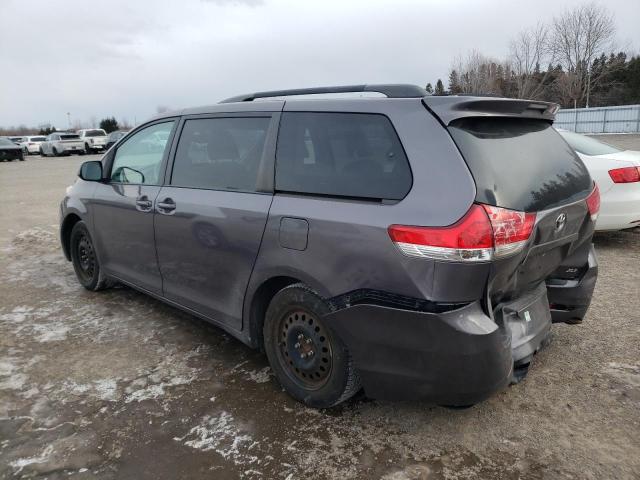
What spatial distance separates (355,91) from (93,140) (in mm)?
36859

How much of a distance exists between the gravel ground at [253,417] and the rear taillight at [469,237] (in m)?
1.03

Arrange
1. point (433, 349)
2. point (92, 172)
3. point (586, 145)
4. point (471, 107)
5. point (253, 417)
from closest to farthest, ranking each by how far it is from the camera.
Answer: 1. point (433, 349)
2. point (471, 107)
3. point (253, 417)
4. point (92, 172)
5. point (586, 145)

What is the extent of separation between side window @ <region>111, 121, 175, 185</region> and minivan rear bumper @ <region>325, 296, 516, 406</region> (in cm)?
214

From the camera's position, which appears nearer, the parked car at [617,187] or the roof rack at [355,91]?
the roof rack at [355,91]

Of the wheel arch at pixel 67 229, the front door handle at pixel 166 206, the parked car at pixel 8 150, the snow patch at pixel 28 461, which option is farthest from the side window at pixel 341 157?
the parked car at pixel 8 150

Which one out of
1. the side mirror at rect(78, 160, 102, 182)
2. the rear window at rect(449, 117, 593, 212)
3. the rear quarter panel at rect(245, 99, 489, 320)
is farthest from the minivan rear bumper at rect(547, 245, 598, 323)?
the side mirror at rect(78, 160, 102, 182)

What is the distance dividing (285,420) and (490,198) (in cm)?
161

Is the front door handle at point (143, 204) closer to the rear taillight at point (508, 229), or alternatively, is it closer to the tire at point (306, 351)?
the tire at point (306, 351)

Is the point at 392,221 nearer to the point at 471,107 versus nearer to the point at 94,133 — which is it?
the point at 471,107

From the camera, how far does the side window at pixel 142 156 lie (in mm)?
3936

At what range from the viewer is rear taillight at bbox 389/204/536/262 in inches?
87.3

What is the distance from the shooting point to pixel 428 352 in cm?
235

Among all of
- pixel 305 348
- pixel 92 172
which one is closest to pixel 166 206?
pixel 92 172

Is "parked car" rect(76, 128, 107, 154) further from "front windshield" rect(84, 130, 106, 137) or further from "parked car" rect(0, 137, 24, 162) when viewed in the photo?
"parked car" rect(0, 137, 24, 162)
